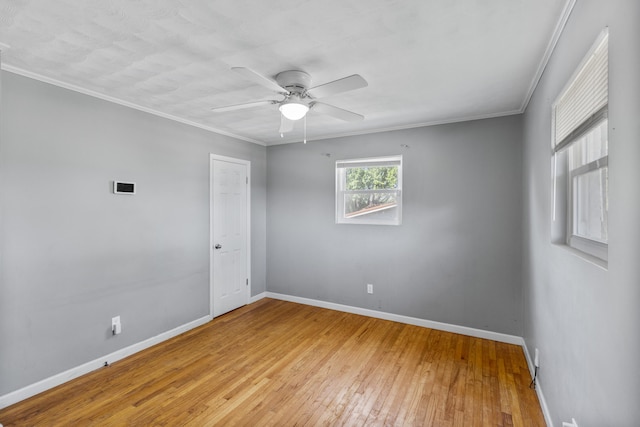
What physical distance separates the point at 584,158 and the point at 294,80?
182cm

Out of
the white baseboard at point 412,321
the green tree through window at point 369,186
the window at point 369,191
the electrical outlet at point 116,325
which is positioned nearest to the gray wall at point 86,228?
the electrical outlet at point 116,325

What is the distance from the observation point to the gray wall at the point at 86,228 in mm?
2242

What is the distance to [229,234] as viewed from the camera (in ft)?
13.8

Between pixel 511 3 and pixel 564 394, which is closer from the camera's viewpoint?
pixel 511 3

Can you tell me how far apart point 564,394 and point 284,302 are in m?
3.54

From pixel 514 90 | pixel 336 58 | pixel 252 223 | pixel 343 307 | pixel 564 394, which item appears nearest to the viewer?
pixel 564 394

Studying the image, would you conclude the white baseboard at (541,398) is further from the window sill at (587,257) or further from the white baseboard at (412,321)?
the window sill at (587,257)

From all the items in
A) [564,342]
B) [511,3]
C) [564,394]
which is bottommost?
[564,394]

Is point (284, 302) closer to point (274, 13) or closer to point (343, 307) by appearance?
point (343, 307)

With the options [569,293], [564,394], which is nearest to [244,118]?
[569,293]


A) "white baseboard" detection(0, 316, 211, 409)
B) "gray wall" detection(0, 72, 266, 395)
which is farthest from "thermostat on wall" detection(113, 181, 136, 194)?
"white baseboard" detection(0, 316, 211, 409)

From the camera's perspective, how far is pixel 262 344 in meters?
3.21

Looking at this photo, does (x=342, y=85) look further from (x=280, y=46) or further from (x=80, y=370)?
(x=80, y=370)

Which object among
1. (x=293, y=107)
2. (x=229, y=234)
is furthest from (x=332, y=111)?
(x=229, y=234)
